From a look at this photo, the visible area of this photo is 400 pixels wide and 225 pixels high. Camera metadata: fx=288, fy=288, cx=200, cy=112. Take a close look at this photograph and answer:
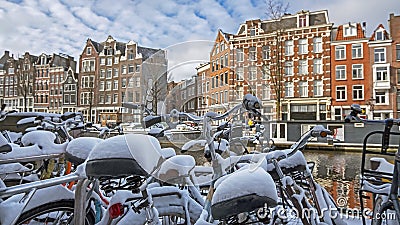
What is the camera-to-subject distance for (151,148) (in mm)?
621

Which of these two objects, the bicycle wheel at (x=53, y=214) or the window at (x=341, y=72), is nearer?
the bicycle wheel at (x=53, y=214)

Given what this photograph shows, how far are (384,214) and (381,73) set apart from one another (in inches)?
455

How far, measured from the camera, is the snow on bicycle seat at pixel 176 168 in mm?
681

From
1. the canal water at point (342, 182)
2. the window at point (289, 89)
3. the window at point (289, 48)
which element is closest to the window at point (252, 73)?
the canal water at point (342, 182)

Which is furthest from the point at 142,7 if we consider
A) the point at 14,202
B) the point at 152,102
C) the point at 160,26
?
the point at 14,202

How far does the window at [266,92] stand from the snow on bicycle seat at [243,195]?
0.19 meters

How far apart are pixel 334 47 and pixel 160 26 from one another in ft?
39.9

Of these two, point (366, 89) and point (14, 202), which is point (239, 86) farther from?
point (366, 89)

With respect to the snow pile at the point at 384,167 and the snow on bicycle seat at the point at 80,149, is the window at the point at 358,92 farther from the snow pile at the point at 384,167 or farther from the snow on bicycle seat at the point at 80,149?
the snow on bicycle seat at the point at 80,149

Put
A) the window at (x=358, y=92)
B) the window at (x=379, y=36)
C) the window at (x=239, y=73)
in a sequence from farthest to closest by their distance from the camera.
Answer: the window at (x=358, y=92), the window at (x=379, y=36), the window at (x=239, y=73)

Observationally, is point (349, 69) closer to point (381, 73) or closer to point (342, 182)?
point (381, 73)

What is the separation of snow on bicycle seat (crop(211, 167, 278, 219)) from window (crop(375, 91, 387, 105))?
12.2 meters

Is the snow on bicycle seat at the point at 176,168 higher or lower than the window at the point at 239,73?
lower

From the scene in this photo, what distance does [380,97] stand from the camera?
10.8 m
